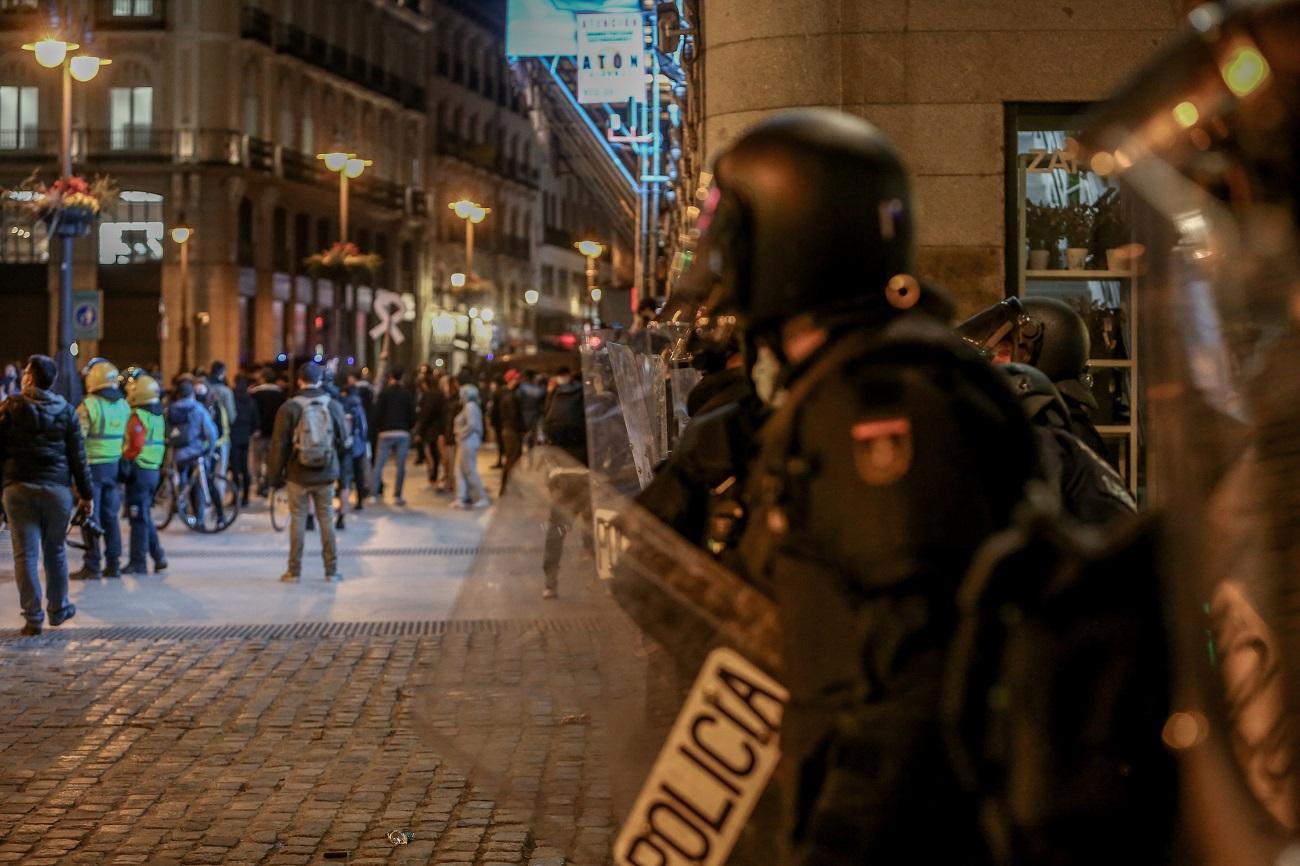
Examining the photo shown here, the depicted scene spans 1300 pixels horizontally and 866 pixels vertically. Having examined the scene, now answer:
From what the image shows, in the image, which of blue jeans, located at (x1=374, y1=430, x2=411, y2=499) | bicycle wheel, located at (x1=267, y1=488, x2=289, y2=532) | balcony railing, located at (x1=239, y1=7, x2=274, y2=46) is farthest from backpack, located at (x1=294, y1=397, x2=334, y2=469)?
balcony railing, located at (x1=239, y1=7, x2=274, y2=46)

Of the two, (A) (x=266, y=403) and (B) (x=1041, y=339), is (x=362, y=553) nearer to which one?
(A) (x=266, y=403)

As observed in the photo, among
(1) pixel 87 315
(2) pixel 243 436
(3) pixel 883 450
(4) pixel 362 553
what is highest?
(1) pixel 87 315

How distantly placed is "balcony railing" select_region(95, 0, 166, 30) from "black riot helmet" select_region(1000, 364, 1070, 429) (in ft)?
189

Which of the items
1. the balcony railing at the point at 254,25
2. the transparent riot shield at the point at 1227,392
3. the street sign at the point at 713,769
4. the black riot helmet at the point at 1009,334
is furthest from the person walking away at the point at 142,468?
the balcony railing at the point at 254,25

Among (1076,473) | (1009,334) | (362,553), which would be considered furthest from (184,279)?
(1076,473)

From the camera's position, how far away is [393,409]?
2569 centimetres

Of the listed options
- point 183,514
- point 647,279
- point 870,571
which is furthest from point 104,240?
point 870,571

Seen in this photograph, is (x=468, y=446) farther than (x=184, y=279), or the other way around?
(x=184, y=279)

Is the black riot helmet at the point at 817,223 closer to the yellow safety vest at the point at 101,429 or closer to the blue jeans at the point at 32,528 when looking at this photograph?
the blue jeans at the point at 32,528

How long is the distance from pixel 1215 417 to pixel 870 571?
512 mm

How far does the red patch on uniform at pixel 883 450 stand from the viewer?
2354 millimetres

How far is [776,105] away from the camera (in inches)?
475

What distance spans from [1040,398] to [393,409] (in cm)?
2063

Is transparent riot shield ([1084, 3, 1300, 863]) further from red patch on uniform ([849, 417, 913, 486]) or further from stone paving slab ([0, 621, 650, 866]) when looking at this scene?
stone paving slab ([0, 621, 650, 866])
